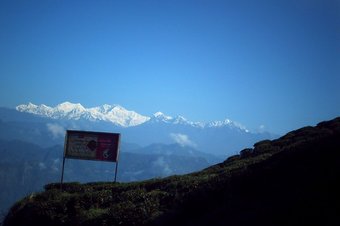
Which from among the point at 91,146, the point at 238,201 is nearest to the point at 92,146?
the point at 91,146

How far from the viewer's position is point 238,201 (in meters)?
13.0

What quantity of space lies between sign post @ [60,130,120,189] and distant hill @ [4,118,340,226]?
744 cm

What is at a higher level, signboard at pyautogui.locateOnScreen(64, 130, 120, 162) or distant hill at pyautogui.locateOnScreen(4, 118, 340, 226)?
signboard at pyautogui.locateOnScreen(64, 130, 120, 162)

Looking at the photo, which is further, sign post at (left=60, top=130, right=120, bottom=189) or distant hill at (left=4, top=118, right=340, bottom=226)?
sign post at (left=60, top=130, right=120, bottom=189)

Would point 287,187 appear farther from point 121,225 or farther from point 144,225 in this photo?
point 121,225

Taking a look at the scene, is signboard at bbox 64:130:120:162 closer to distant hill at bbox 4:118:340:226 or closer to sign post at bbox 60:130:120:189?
sign post at bbox 60:130:120:189

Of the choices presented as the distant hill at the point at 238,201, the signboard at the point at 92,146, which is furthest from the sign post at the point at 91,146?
the distant hill at the point at 238,201

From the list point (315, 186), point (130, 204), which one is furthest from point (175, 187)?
point (315, 186)

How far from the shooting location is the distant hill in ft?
34.3

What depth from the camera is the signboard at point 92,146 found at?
28.5 m

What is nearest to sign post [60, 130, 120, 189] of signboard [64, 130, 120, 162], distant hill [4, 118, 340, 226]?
signboard [64, 130, 120, 162]

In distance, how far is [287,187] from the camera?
1226cm

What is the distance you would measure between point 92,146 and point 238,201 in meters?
17.9

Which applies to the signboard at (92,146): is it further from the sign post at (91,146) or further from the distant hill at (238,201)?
the distant hill at (238,201)
